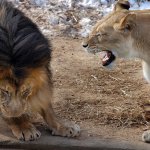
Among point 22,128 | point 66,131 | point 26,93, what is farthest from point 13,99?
point 66,131

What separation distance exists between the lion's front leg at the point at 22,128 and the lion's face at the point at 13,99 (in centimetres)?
37

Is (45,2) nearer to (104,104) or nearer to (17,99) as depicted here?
(104,104)

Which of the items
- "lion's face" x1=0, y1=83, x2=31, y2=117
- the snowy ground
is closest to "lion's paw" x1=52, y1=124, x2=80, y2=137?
"lion's face" x1=0, y1=83, x2=31, y2=117

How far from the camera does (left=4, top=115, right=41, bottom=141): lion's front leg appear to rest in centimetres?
471

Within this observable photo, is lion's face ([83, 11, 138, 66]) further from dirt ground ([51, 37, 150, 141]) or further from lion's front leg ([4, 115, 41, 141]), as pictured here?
lion's front leg ([4, 115, 41, 141])

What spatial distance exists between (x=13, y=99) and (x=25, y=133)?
1.82ft

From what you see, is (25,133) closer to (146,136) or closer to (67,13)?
(146,136)

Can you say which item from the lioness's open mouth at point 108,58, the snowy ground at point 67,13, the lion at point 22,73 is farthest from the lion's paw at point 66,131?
the snowy ground at point 67,13

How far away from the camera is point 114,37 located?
512 cm

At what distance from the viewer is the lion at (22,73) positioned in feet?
13.7

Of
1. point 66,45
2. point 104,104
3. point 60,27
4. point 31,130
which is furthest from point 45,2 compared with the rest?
point 31,130

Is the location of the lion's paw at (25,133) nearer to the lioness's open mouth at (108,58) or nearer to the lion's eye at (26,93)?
the lion's eye at (26,93)

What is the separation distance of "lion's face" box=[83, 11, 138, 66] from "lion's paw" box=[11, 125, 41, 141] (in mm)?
1042

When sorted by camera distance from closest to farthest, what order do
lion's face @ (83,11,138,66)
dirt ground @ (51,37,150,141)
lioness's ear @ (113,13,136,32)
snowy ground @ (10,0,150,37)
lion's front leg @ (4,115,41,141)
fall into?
1. lion's front leg @ (4,115,41,141)
2. lioness's ear @ (113,13,136,32)
3. lion's face @ (83,11,138,66)
4. dirt ground @ (51,37,150,141)
5. snowy ground @ (10,0,150,37)
